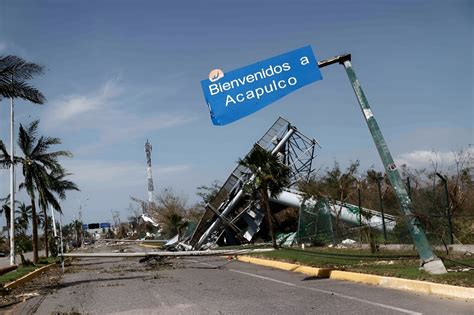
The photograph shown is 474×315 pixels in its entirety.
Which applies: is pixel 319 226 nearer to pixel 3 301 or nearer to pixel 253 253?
pixel 253 253

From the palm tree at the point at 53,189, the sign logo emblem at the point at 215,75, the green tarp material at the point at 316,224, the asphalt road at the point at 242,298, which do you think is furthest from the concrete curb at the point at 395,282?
the palm tree at the point at 53,189

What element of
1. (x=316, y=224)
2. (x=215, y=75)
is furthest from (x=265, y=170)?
(x=215, y=75)

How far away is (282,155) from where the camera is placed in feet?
137

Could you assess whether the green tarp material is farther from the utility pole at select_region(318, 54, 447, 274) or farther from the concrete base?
the concrete base

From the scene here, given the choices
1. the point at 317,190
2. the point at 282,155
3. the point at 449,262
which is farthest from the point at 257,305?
the point at 282,155

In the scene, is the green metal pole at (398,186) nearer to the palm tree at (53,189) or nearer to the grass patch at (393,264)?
the grass patch at (393,264)

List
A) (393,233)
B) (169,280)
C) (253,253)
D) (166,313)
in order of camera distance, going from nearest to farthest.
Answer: (166,313), (169,280), (393,233), (253,253)

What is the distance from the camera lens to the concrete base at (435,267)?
40.3ft

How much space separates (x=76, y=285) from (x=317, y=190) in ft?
63.4

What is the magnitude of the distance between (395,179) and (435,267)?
90.3 inches

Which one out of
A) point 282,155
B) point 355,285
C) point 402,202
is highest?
point 282,155

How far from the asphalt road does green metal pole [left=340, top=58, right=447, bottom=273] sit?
139cm

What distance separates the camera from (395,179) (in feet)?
44.2

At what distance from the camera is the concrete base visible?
12297mm
